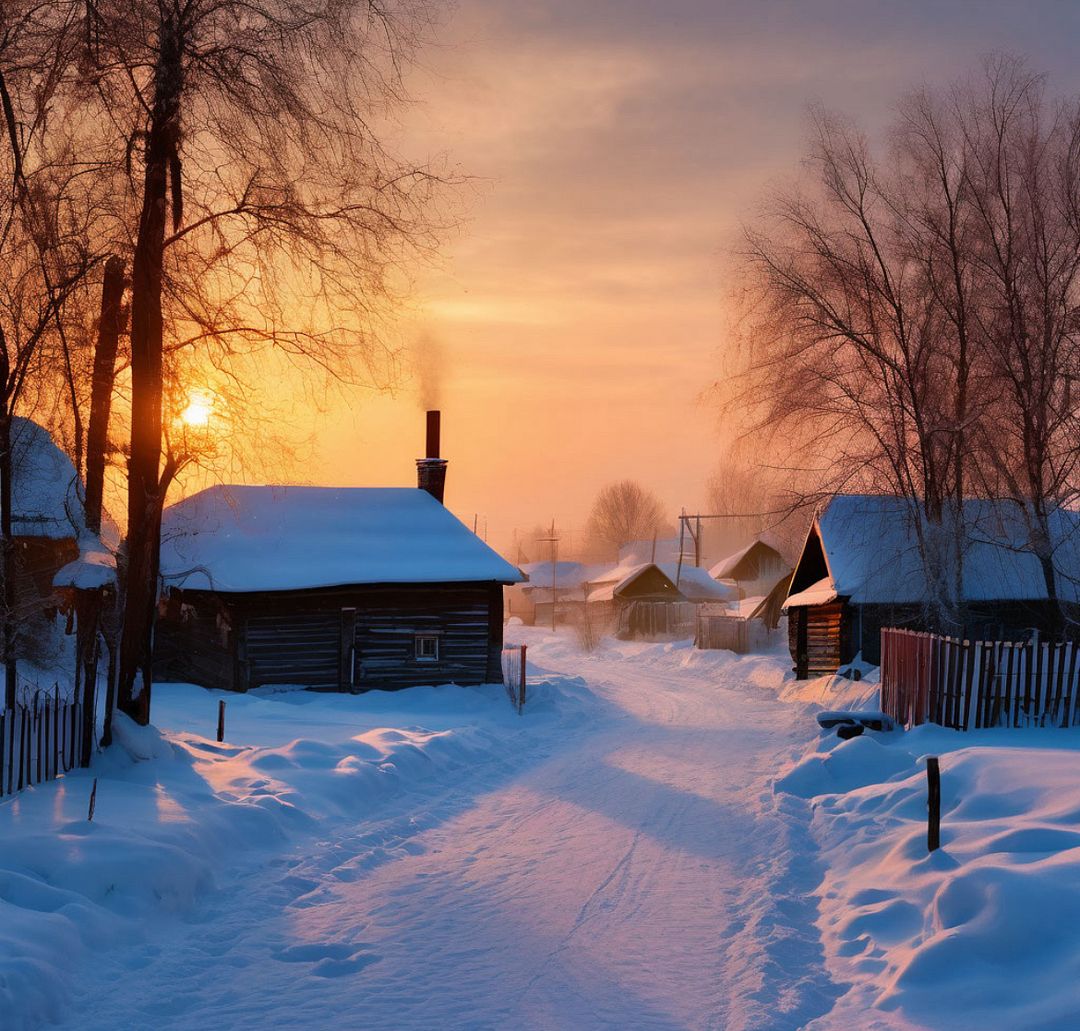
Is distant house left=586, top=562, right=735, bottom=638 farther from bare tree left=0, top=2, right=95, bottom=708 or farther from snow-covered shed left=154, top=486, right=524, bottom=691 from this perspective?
bare tree left=0, top=2, right=95, bottom=708

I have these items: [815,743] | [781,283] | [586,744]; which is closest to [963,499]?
[781,283]

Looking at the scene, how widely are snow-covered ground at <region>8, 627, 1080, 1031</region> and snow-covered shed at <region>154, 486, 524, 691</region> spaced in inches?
411

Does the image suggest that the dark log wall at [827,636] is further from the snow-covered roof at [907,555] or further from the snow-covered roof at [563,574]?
the snow-covered roof at [563,574]

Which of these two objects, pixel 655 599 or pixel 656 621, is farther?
pixel 655 599

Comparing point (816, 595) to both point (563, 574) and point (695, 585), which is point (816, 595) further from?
point (563, 574)

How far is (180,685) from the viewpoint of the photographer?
85.7 feet

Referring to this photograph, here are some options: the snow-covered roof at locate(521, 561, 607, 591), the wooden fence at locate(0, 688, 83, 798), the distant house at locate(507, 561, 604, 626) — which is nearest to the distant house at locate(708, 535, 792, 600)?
the distant house at locate(507, 561, 604, 626)

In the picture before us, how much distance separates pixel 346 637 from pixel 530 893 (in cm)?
1759

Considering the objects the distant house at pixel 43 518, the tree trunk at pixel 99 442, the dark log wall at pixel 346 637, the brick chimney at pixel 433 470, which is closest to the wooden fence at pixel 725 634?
the brick chimney at pixel 433 470

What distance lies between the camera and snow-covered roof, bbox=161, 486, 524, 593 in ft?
84.5

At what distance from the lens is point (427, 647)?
2678 centimetres

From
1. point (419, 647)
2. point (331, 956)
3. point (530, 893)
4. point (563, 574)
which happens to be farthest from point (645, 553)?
point (331, 956)

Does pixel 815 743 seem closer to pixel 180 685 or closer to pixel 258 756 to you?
pixel 258 756

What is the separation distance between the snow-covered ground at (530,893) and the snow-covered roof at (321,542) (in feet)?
34.2
